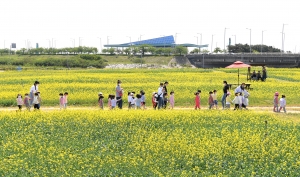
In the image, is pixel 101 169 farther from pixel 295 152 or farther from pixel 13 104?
pixel 13 104

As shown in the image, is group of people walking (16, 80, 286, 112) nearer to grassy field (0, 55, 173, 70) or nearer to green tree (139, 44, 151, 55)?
grassy field (0, 55, 173, 70)

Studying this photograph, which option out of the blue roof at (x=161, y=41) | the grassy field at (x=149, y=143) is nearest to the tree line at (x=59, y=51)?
the blue roof at (x=161, y=41)

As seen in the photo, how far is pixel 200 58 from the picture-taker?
382 ft

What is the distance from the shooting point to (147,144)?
20594 mm

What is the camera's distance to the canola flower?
56.7 feet

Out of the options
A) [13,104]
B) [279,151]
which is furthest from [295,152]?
[13,104]

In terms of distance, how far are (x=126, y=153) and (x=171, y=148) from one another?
186 centimetres

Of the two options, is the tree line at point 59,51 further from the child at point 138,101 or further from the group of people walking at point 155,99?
the child at point 138,101

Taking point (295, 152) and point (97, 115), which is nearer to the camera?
point (295, 152)

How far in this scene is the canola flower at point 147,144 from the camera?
17.3 m

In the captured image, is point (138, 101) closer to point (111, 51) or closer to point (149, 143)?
point (149, 143)

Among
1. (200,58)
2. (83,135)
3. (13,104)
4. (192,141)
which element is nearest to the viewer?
(192,141)

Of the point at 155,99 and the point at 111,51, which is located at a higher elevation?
the point at 111,51

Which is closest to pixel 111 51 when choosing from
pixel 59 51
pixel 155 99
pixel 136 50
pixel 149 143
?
pixel 136 50
